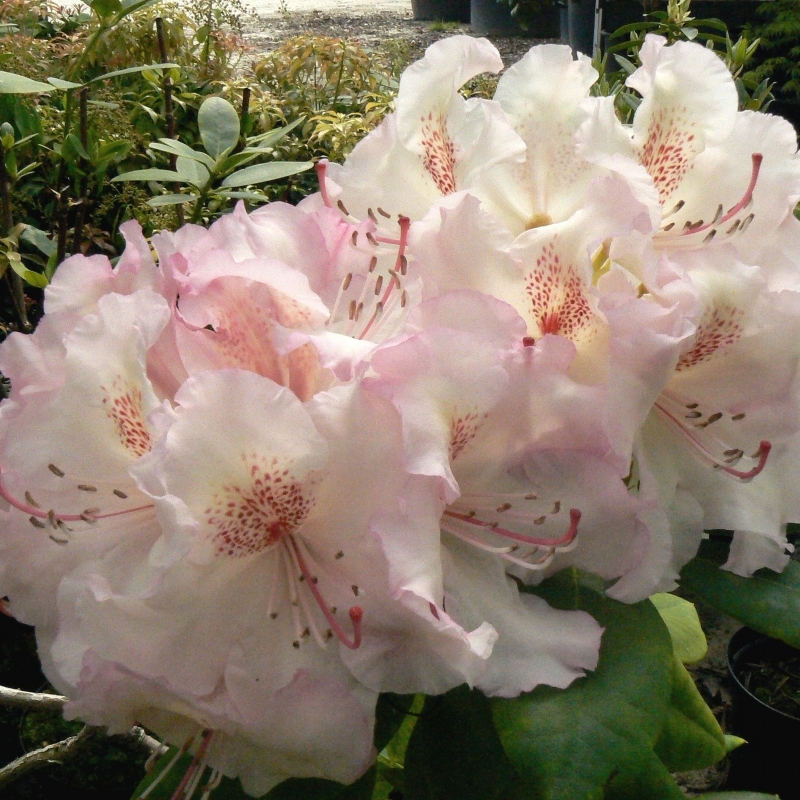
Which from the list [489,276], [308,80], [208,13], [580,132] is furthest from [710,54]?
[208,13]

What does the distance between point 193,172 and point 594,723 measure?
67 cm

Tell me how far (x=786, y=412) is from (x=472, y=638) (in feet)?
0.77

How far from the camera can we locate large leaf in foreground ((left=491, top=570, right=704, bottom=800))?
19.4 inches

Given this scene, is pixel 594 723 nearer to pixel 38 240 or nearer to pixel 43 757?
pixel 43 757

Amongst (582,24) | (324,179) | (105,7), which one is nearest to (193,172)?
(105,7)

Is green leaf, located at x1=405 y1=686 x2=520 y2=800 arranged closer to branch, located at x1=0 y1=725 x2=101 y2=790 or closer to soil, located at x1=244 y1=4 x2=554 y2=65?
branch, located at x1=0 y1=725 x2=101 y2=790

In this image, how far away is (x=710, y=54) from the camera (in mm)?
599

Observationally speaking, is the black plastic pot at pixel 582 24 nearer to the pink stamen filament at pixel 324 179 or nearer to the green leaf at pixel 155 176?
the green leaf at pixel 155 176

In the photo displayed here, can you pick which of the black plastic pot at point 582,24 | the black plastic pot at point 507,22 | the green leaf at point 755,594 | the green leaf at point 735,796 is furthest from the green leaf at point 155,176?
the black plastic pot at point 507,22

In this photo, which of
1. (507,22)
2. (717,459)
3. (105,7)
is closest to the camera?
(717,459)

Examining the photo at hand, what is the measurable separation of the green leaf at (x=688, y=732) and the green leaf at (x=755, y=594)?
22 centimetres

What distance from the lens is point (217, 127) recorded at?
100 centimetres

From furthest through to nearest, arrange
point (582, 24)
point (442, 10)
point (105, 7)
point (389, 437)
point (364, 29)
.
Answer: point (442, 10) < point (364, 29) < point (582, 24) < point (105, 7) < point (389, 437)

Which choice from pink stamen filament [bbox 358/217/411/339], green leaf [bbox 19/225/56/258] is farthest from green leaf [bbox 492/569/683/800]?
green leaf [bbox 19/225/56/258]
